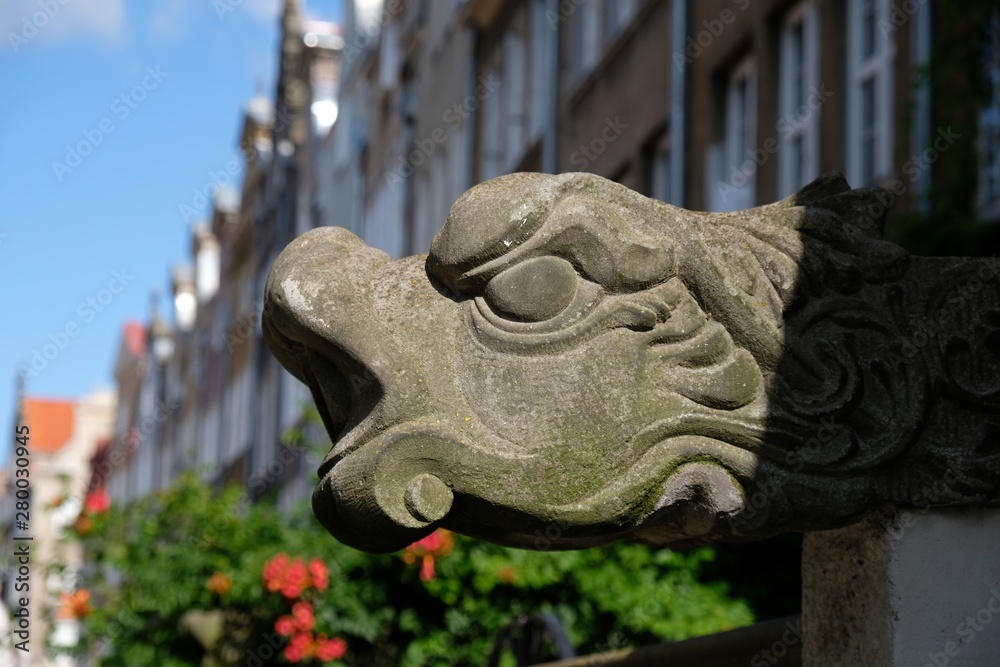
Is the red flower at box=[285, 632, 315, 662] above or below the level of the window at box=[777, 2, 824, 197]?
below

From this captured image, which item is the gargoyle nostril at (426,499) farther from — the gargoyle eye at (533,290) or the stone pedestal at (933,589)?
the stone pedestal at (933,589)

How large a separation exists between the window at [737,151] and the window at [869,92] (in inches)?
57.3

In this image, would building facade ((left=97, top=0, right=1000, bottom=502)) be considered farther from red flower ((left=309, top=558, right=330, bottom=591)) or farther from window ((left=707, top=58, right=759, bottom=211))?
red flower ((left=309, top=558, right=330, bottom=591))

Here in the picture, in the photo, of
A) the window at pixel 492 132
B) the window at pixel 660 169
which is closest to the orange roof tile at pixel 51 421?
the window at pixel 492 132

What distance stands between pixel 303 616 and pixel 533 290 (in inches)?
220

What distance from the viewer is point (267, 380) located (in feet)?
94.3

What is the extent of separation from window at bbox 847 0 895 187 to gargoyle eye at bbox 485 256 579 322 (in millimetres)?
7645

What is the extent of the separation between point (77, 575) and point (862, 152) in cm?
565

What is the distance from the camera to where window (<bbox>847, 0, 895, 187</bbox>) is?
9.66 m

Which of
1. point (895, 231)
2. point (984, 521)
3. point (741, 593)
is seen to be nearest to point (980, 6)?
point (895, 231)

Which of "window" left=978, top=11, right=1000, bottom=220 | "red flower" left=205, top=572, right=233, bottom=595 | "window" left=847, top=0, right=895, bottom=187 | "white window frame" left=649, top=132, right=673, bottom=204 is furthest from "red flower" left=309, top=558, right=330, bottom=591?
"white window frame" left=649, top=132, right=673, bottom=204

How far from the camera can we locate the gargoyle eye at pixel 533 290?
88.9 inches

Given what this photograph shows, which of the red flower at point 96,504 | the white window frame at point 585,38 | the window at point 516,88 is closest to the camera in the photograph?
the red flower at point 96,504

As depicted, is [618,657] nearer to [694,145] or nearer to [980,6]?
[980,6]
